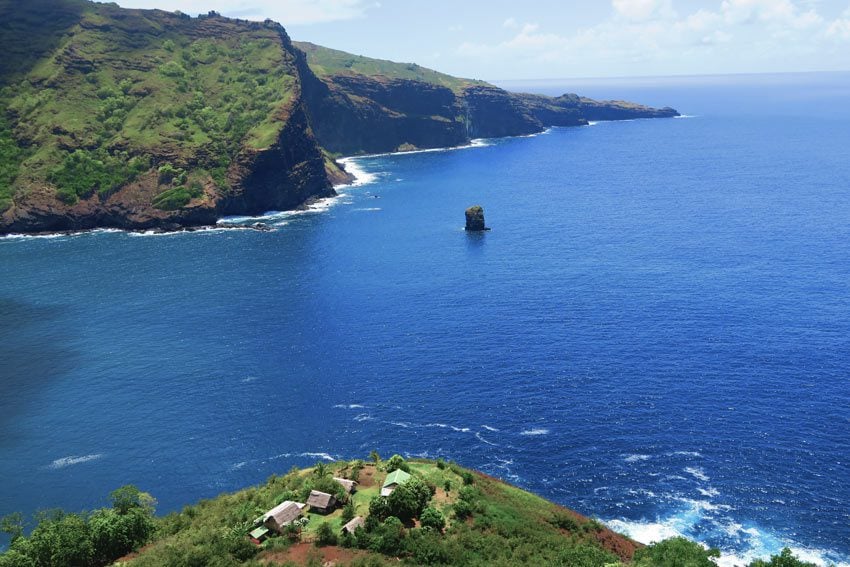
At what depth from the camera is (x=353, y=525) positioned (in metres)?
63.0

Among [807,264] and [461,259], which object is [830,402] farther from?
[461,259]

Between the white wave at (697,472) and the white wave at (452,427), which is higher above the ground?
the white wave at (452,427)

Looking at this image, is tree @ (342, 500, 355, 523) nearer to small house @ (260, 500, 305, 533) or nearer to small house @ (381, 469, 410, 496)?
small house @ (381, 469, 410, 496)

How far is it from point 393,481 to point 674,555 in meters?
27.8

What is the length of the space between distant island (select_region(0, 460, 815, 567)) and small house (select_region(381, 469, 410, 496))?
0.11 meters

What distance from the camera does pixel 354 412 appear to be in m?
→ 111

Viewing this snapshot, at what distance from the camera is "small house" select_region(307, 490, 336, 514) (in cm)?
6606

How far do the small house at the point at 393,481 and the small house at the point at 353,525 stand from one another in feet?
13.8

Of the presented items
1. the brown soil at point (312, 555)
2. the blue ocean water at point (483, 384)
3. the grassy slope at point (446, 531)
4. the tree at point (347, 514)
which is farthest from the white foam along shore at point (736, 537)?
the brown soil at point (312, 555)

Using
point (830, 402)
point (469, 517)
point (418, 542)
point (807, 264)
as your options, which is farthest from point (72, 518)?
point (807, 264)

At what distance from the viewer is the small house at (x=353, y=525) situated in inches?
2454

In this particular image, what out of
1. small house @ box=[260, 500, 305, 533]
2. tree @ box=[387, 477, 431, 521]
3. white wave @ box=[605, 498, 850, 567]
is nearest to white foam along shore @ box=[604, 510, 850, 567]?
white wave @ box=[605, 498, 850, 567]

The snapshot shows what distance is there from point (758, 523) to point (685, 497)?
28.8ft

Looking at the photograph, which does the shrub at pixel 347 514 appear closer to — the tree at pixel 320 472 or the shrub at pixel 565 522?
the tree at pixel 320 472
